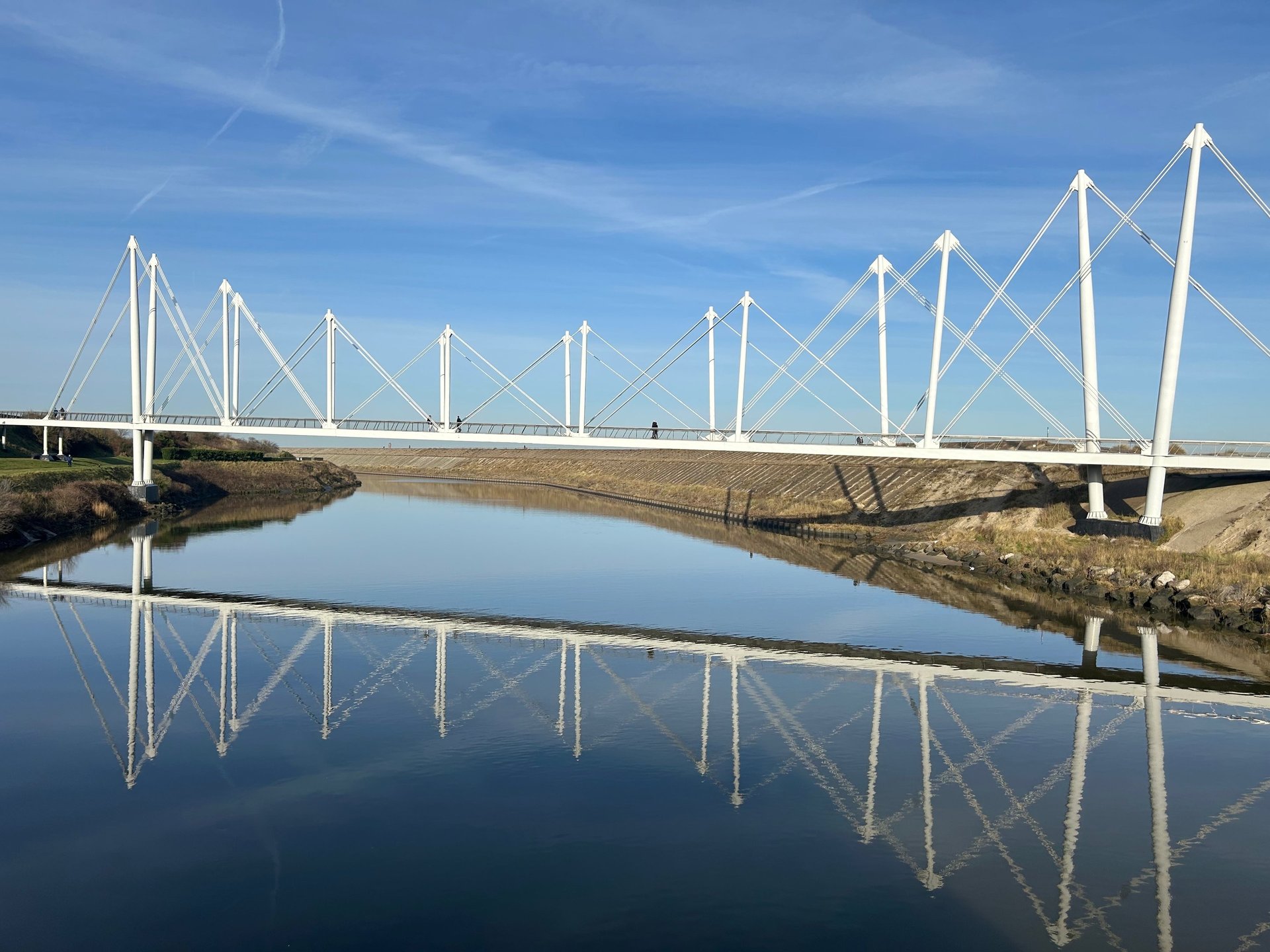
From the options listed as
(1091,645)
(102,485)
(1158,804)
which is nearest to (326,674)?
(1158,804)

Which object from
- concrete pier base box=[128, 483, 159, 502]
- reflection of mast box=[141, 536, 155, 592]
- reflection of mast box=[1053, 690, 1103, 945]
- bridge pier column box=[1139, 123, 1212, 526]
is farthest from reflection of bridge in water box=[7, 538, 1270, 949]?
concrete pier base box=[128, 483, 159, 502]

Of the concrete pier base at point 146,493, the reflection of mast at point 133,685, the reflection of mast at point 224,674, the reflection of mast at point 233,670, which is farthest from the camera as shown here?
the concrete pier base at point 146,493

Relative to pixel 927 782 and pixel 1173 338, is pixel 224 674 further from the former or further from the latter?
pixel 1173 338

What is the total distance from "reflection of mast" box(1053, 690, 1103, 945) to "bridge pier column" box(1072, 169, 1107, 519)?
24.5 m

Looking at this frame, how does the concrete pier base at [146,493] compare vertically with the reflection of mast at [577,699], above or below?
above

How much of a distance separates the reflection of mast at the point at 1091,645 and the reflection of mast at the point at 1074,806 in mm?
2520

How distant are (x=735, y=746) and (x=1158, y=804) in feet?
21.9

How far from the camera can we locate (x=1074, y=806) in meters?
16.3

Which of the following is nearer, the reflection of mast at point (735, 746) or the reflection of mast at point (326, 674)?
the reflection of mast at point (735, 746)

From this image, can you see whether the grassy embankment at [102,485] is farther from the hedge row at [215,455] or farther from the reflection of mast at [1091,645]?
the reflection of mast at [1091,645]

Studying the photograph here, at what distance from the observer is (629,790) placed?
54.0 ft

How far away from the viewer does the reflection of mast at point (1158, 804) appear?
12.5 meters

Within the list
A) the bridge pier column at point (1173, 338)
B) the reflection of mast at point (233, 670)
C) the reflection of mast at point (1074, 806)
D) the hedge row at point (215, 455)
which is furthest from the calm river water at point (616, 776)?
the hedge row at point (215, 455)

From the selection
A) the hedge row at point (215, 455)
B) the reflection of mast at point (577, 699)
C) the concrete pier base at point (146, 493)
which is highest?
the hedge row at point (215, 455)
